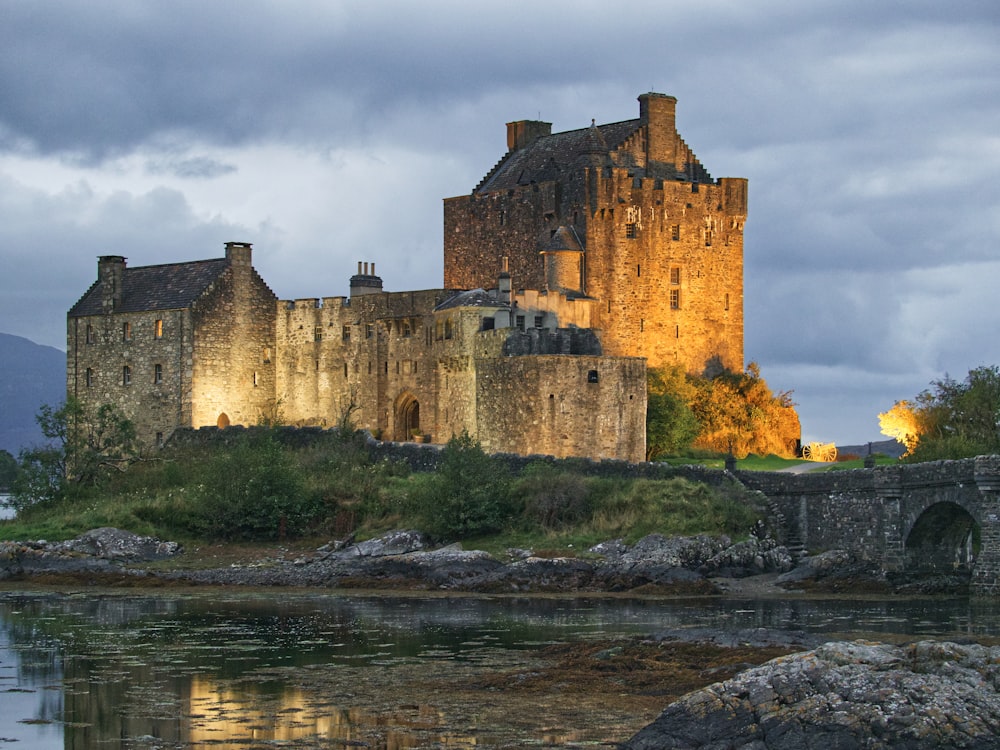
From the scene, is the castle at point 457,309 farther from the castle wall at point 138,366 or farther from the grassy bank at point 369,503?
the grassy bank at point 369,503

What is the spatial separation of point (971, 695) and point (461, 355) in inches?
1512

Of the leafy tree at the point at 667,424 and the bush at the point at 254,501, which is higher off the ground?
the leafy tree at the point at 667,424

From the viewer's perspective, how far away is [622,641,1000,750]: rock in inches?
725

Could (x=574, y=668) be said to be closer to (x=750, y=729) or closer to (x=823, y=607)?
(x=750, y=729)

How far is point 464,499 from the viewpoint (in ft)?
149

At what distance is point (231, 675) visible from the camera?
1040 inches

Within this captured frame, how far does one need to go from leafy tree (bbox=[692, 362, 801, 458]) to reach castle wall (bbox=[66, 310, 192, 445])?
1763cm

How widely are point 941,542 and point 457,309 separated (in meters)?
21.1

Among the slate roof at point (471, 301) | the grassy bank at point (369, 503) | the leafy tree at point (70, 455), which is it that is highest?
the slate roof at point (471, 301)

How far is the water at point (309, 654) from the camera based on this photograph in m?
21.8

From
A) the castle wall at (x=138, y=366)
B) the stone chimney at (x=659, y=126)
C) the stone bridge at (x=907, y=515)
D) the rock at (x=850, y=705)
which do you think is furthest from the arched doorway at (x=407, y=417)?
the rock at (x=850, y=705)

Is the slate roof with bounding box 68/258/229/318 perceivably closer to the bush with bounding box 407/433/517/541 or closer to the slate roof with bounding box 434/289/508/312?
the slate roof with bounding box 434/289/508/312

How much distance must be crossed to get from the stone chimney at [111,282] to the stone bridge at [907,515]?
90.8 ft

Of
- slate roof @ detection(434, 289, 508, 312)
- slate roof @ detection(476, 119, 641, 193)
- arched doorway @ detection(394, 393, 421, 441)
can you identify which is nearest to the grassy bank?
arched doorway @ detection(394, 393, 421, 441)
